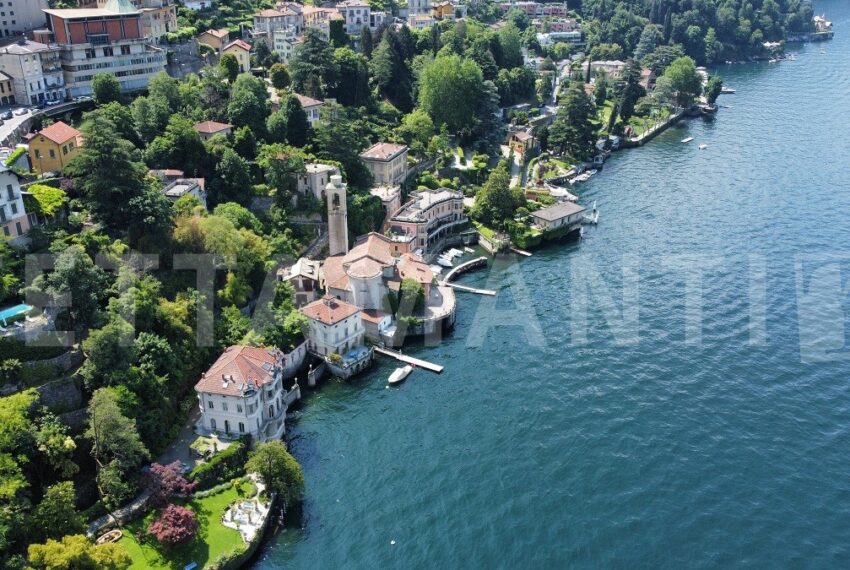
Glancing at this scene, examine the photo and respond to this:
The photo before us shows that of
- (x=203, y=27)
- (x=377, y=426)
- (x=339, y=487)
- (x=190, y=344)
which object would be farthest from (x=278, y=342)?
(x=203, y=27)

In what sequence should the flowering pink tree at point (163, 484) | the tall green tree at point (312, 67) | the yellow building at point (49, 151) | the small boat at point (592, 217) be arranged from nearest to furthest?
the flowering pink tree at point (163, 484), the yellow building at point (49, 151), the small boat at point (592, 217), the tall green tree at point (312, 67)

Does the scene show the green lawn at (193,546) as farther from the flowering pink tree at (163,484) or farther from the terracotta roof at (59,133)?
the terracotta roof at (59,133)

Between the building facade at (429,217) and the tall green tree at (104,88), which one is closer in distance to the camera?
the tall green tree at (104,88)

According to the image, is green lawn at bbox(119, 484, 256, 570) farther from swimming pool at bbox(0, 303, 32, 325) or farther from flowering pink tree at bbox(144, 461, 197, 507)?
swimming pool at bbox(0, 303, 32, 325)

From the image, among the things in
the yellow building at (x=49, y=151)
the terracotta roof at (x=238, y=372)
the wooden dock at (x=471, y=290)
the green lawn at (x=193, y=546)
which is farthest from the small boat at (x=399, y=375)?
the yellow building at (x=49, y=151)

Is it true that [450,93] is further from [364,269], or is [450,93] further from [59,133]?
[59,133]

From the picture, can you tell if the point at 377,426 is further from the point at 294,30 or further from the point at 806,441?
the point at 294,30

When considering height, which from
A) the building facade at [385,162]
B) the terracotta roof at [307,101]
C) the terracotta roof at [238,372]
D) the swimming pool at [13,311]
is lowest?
the terracotta roof at [238,372]
